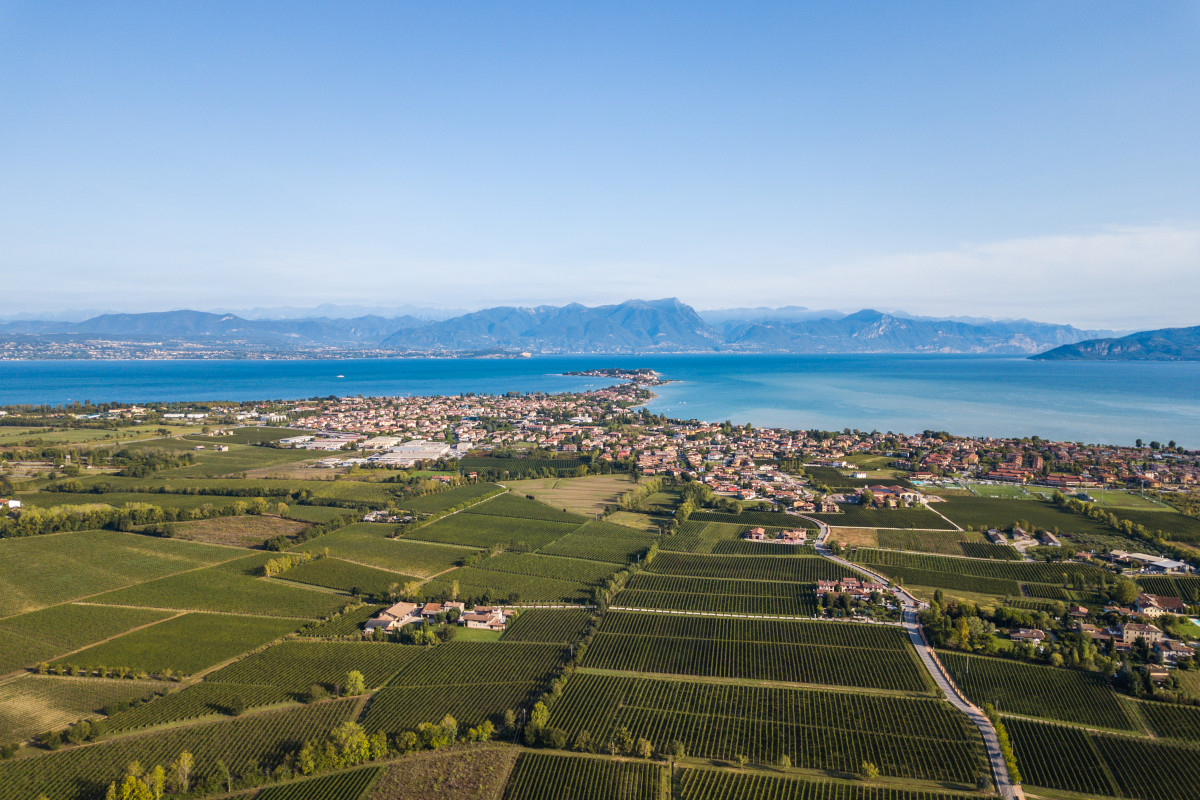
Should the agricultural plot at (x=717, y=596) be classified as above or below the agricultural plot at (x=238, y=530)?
below

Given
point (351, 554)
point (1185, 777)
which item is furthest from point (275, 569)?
point (1185, 777)

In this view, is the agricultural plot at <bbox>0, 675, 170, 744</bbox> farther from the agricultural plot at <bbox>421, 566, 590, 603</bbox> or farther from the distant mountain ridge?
the distant mountain ridge

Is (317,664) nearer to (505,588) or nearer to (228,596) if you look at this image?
(228,596)

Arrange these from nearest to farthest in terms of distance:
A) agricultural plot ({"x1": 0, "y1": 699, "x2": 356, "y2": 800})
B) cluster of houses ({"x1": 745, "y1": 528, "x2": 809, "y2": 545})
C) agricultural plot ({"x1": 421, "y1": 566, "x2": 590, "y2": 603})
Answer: agricultural plot ({"x1": 0, "y1": 699, "x2": 356, "y2": 800}), agricultural plot ({"x1": 421, "y1": 566, "x2": 590, "y2": 603}), cluster of houses ({"x1": 745, "y1": 528, "x2": 809, "y2": 545})

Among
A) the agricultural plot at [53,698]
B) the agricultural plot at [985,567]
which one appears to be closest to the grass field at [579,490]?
the agricultural plot at [985,567]

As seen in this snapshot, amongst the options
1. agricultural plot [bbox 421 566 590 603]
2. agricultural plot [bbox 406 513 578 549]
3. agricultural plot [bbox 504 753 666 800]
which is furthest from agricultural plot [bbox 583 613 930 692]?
agricultural plot [bbox 406 513 578 549]

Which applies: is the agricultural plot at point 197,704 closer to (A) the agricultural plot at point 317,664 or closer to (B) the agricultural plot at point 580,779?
(A) the agricultural plot at point 317,664
